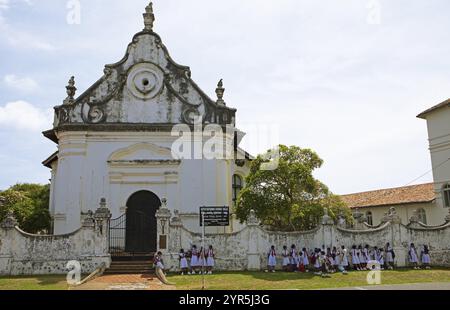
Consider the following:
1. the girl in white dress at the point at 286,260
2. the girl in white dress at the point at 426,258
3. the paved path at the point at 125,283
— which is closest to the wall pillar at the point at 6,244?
the paved path at the point at 125,283

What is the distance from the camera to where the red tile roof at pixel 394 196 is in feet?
117

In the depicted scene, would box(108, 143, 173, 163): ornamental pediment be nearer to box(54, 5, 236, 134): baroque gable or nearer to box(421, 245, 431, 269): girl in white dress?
box(54, 5, 236, 134): baroque gable

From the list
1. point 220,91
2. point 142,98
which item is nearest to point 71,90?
point 142,98

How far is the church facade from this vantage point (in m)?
23.4

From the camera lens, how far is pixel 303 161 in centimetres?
2219

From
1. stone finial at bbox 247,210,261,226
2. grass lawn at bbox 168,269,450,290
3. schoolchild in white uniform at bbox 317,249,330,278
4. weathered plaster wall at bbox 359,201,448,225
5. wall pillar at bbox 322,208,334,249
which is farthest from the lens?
weathered plaster wall at bbox 359,201,448,225

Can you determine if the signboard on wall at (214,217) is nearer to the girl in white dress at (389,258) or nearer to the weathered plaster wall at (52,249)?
the weathered plaster wall at (52,249)

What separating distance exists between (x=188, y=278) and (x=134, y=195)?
7319 millimetres

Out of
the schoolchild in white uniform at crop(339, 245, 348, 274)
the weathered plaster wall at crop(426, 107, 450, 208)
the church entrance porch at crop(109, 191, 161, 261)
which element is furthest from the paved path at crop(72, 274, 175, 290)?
the weathered plaster wall at crop(426, 107, 450, 208)

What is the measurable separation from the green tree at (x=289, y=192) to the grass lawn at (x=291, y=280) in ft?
10.6

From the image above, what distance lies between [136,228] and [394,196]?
25173mm

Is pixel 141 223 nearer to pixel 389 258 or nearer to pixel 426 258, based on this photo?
pixel 389 258

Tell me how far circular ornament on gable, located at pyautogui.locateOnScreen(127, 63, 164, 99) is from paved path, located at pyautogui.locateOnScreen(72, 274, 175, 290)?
1035 cm
